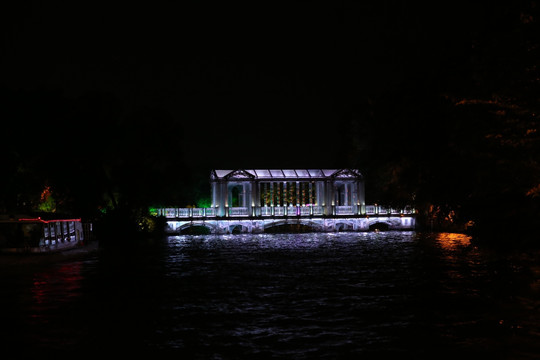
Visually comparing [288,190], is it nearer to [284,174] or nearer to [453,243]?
[284,174]

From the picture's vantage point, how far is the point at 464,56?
82.8 ft

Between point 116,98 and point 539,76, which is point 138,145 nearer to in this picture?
point 116,98

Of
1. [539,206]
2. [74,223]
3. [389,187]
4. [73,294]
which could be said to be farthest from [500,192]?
[389,187]

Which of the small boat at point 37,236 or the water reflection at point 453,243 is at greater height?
the small boat at point 37,236

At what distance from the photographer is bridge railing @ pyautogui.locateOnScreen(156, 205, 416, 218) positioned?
66.1 metres

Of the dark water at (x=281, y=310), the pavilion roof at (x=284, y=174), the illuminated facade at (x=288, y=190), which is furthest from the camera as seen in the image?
the pavilion roof at (x=284, y=174)

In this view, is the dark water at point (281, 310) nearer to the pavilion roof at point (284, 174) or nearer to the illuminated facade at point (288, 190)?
the illuminated facade at point (288, 190)

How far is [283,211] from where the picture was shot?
222 ft

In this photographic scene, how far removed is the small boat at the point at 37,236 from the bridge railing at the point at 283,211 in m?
23.8

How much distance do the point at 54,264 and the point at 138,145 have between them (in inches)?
1090

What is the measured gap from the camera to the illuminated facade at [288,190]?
6700 centimetres

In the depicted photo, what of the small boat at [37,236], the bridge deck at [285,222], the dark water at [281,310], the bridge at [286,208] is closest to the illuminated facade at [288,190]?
the bridge at [286,208]

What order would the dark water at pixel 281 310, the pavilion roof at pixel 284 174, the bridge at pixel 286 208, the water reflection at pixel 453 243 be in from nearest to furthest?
1. the dark water at pixel 281 310
2. the water reflection at pixel 453 243
3. the bridge at pixel 286 208
4. the pavilion roof at pixel 284 174

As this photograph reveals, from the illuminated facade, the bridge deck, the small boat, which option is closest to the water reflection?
the bridge deck
